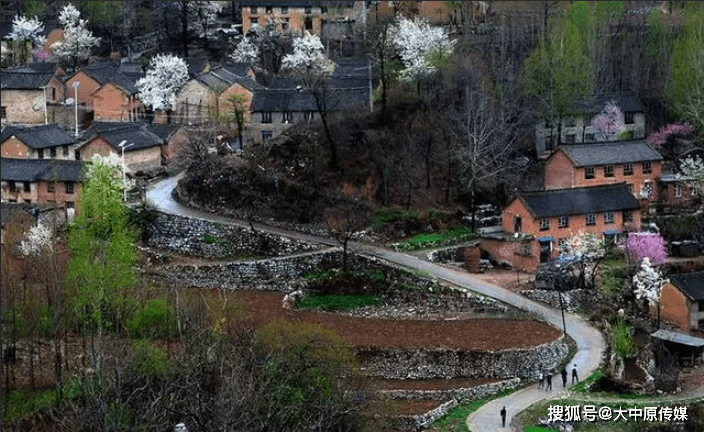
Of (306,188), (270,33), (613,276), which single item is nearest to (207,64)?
(270,33)

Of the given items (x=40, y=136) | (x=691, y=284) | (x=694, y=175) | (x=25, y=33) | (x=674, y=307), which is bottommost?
(x=674, y=307)

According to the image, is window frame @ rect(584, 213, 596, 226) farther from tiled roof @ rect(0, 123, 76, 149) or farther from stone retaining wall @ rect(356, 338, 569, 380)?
tiled roof @ rect(0, 123, 76, 149)

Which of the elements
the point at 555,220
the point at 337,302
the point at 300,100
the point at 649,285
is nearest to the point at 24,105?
the point at 300,100

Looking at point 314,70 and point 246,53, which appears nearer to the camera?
point 314,70

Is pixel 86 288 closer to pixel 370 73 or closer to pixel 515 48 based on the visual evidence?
pixel 370 73

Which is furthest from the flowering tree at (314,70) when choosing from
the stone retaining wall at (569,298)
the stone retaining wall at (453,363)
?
the stone retaining wall at (453,363)

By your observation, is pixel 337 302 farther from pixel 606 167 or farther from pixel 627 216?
pixel 606 167
